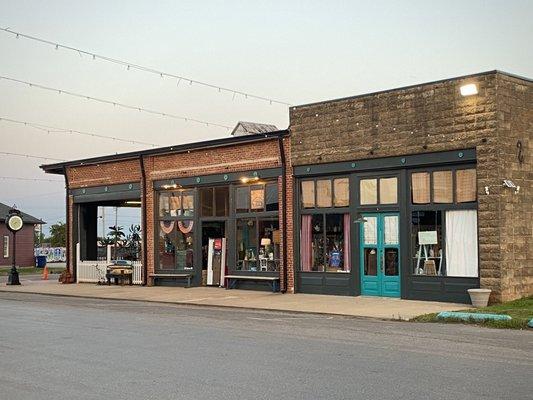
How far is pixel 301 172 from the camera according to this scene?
2408 cm

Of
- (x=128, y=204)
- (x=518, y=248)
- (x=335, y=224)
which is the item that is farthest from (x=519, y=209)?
(x=128, y=204)

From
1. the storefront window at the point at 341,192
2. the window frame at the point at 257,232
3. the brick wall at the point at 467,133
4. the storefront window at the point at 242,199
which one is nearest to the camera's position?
the brick wall at the point at 467,133

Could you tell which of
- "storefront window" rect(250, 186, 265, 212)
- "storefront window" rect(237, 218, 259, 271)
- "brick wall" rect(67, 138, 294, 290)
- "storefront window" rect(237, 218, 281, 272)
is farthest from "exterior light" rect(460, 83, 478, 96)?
Result: "storefront window" rect(237, 218, 259, 271)

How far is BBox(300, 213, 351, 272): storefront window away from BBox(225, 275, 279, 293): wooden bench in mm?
1141

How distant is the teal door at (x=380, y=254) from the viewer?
21672mm

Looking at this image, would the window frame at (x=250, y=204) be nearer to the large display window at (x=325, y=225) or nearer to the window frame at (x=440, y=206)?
the large display window at (x=325, y=225)

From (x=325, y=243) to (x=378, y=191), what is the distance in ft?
8.59

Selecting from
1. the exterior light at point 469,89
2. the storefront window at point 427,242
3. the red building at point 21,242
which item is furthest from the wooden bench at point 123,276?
the red building at point 21,242

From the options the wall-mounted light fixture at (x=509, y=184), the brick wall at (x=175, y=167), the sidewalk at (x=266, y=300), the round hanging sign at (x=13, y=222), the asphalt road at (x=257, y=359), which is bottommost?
the sidewalk at (x=266, y=300)

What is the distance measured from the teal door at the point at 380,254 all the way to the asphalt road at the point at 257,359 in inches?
198

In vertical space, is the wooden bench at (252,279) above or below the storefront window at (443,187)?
below

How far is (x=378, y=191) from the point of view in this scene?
2216 cm

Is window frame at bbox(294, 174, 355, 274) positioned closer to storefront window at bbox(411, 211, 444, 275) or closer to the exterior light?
storefront window at bbox(411, 211, 444, 275)

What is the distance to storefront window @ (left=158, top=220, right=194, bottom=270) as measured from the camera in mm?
28438
